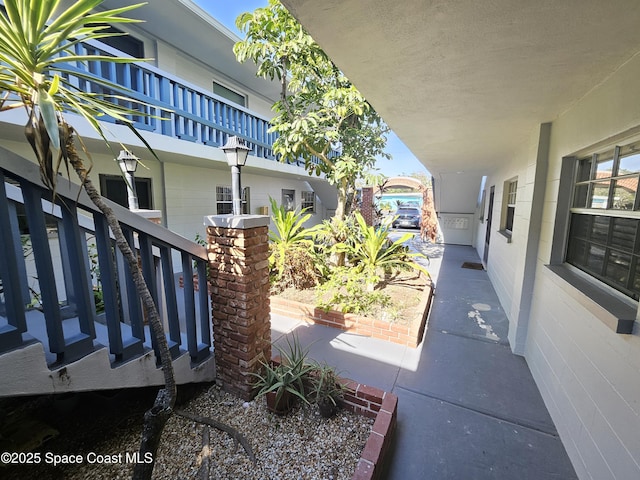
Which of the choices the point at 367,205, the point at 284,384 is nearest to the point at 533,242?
the point at 284,384

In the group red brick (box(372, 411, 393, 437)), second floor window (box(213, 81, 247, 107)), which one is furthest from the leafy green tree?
red brick (box(372, 411, 393, 437))

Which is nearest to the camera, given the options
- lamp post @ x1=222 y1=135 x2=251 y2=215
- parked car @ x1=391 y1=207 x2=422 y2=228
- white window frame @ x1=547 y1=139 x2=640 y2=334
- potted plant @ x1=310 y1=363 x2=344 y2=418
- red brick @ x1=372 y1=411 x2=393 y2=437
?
white window frame @ x1=547 y1=139 x2=640 y2=334

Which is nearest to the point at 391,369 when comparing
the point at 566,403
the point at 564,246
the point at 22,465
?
the point at 566,403

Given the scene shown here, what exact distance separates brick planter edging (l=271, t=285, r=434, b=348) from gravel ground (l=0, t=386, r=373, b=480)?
1325 millimetres

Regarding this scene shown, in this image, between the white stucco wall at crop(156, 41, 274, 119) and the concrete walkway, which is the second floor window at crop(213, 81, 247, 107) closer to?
the white stucco wall at crop(156, 41, 274, 119)

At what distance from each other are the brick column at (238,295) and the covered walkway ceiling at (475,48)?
1309mm

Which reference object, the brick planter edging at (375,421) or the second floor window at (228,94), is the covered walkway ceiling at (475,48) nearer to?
the brick planter edging at (375,421)

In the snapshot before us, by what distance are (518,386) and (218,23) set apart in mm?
7221

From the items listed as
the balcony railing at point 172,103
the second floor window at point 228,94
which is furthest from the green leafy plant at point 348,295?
the second floor window at point 228,94

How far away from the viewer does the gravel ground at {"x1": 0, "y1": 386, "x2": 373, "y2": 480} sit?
1.64 m

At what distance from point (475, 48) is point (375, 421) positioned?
7.71ft

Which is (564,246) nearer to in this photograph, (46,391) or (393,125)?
(393,125)

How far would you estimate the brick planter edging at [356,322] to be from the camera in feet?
10.4

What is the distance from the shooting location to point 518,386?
2.52 meters
